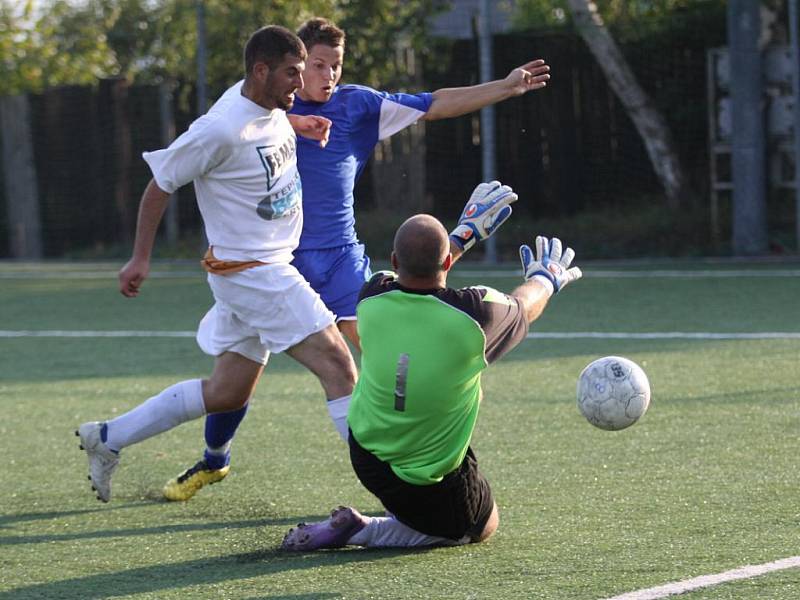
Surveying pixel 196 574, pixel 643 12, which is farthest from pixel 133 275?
pixel 643 12

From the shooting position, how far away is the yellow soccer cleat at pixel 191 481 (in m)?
6.02

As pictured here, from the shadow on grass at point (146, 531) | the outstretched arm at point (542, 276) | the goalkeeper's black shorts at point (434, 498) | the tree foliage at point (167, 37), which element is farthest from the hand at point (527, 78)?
the tree foliage at point (167, 37)

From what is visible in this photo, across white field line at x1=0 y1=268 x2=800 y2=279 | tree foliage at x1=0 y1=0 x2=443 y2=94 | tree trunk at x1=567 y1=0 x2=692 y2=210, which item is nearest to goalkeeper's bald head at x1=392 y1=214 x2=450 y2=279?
white field line at x1=0 y1=268 x2=800 y2=279

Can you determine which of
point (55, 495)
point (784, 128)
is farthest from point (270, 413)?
point (784, 128)

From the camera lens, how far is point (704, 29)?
17.2 m

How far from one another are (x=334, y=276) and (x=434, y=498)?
5.25 ft

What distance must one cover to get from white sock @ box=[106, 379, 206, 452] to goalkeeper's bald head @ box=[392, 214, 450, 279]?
1.47 meters

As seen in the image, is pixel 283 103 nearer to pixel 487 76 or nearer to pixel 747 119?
pixel 747 119

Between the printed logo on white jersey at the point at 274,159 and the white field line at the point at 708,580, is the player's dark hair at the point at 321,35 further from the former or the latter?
the white field line at the point at 708,580

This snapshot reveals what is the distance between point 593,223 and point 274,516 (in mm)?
12087

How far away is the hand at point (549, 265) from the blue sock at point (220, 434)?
1576 mm

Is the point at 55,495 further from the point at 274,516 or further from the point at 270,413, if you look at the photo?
the point at 270,413

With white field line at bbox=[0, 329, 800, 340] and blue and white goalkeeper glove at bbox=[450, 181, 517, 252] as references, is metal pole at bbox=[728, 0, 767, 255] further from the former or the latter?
blue and white goalkeeper glove at bbox=[450, 181, 517, 252]

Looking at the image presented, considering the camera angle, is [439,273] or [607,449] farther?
[607,449]
